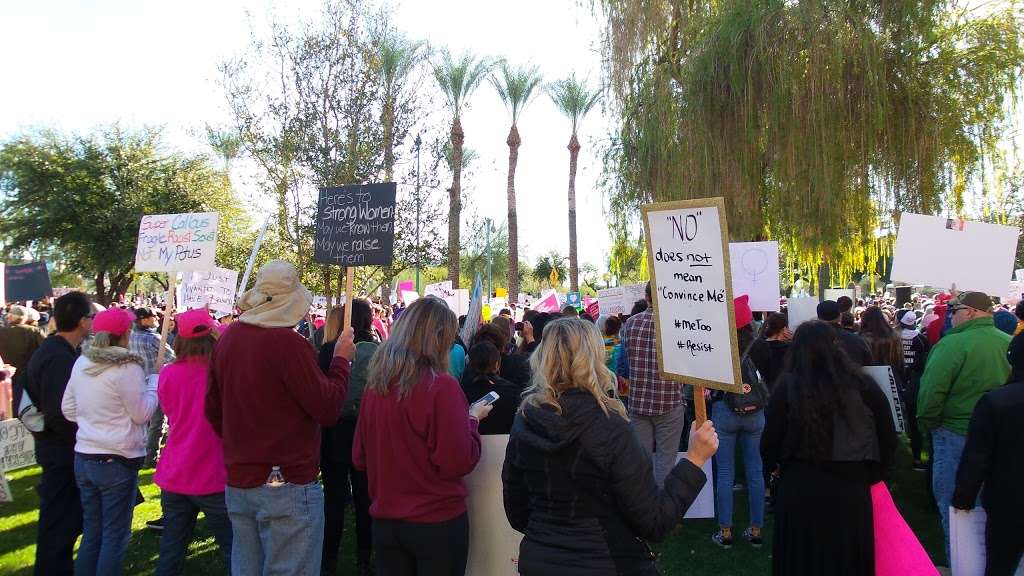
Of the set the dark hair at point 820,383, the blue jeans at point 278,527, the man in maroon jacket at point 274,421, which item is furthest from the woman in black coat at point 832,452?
the blue jeans at point 278,527

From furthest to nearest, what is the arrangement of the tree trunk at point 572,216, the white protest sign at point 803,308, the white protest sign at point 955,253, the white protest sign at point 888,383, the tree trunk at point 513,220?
the tree trunk at point 572,216 → the tree trunk at point 513,220 → the white protest sign at point 803,308 → the white protest sign at point 955,253 → the white protest sign at point 888,383

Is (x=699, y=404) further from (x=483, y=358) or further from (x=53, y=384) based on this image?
(x=53, y=384)

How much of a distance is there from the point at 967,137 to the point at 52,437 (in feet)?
41.6

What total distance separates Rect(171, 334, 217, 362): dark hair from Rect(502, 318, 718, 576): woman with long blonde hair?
7.44ft

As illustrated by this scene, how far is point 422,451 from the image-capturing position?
3.28 metres

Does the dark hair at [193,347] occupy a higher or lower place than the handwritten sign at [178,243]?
lower

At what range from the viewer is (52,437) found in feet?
15.6

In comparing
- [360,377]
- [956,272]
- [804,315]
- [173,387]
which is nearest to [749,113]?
[804,315]

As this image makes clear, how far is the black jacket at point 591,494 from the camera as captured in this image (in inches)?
101

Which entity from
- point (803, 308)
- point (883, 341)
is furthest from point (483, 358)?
point (803, 308)

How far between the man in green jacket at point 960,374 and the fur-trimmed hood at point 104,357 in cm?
516

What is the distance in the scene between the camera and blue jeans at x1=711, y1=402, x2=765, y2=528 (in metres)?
5.91

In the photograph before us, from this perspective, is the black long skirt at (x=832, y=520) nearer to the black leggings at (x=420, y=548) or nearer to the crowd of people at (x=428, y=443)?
the crowd of people at (x=428, y=443)

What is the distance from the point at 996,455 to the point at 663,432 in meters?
Answer: 2.37
